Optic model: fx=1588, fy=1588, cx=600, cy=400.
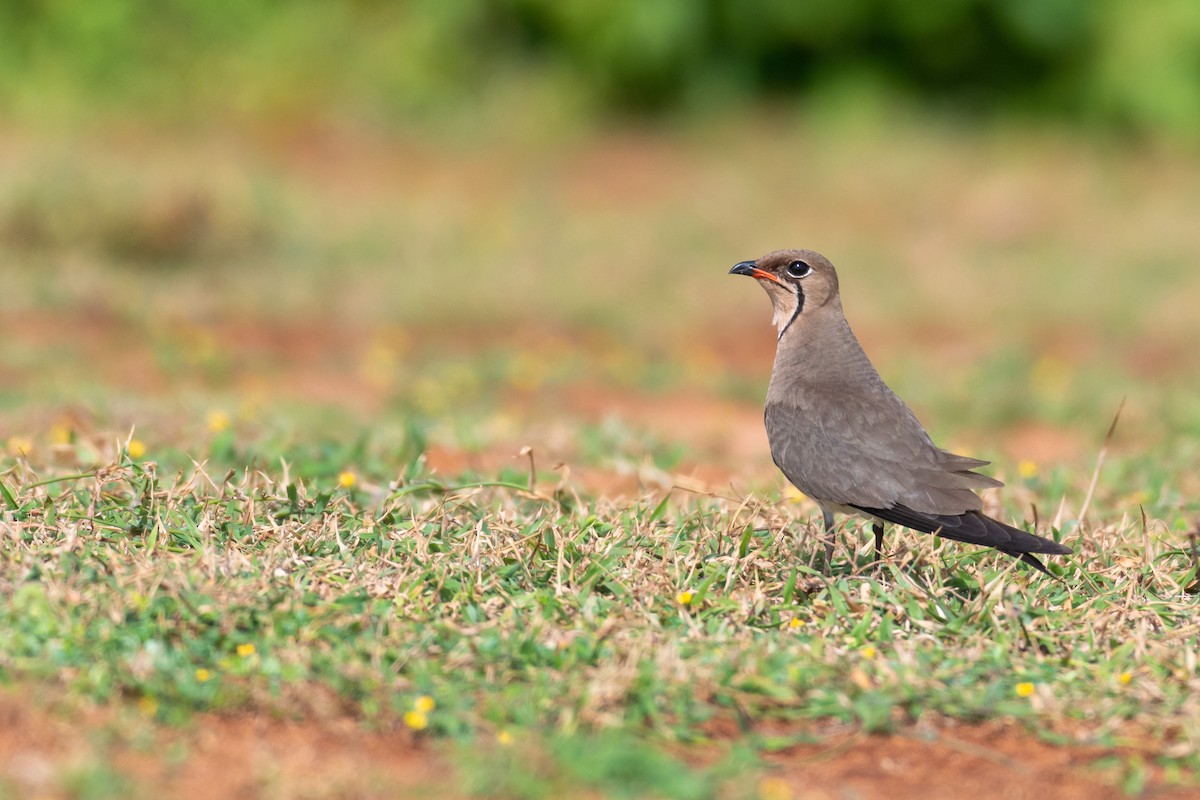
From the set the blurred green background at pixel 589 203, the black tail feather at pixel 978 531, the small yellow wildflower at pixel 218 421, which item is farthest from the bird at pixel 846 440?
the small yellow wildflower at pixel 218 421

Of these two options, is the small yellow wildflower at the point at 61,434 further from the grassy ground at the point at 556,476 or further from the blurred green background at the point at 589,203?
the blurred green background at the point at 589,203

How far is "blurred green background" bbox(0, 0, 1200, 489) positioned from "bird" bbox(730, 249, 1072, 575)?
1.94m

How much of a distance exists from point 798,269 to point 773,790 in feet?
7.25

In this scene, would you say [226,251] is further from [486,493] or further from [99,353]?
[486,493]

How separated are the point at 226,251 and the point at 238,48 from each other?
5999 millimetres

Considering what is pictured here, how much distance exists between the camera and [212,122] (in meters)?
15.9

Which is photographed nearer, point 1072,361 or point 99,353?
point 99,353

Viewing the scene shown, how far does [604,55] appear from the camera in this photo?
1628 cm

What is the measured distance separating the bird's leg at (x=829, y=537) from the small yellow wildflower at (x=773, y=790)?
3.55 feet

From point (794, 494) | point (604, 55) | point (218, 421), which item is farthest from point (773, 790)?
point (604, 55)

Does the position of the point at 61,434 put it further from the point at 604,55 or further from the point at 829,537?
the point at 604,55

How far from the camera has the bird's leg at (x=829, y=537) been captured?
4285mm

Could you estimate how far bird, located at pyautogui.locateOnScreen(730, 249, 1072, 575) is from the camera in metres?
4.11

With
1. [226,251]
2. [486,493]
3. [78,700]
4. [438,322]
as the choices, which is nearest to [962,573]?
[486,493]
